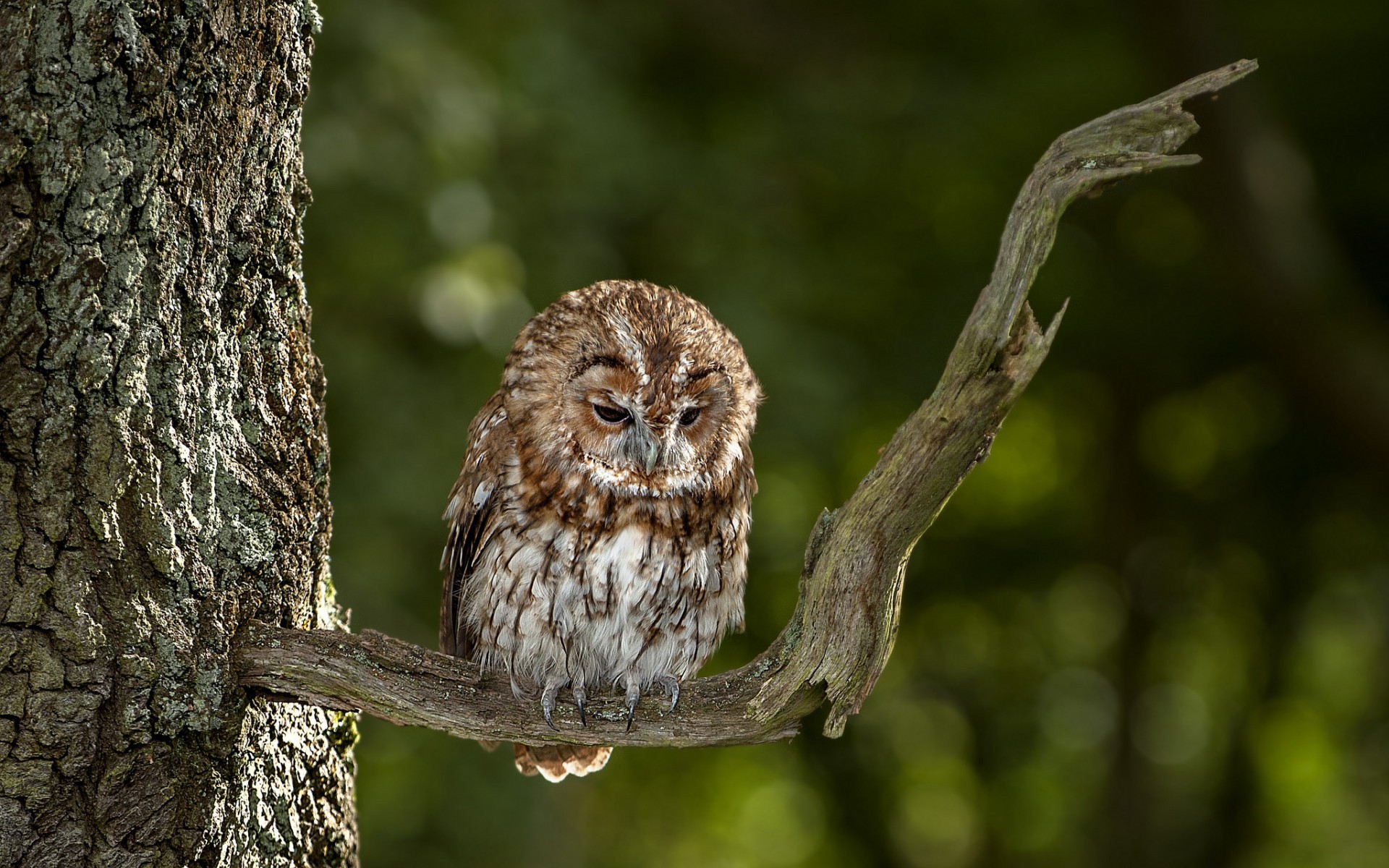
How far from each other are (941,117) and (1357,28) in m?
1.77

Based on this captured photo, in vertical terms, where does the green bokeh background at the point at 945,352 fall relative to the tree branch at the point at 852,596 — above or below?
above

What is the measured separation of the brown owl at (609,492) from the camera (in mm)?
2400

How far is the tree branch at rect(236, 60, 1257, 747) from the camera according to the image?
157 cm

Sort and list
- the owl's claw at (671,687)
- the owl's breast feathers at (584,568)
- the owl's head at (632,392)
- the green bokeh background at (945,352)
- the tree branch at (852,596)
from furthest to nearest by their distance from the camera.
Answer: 1. the green bokeh background at (945,352)
2. the owl's breast feathers at (584,568)
3. the owl's head at (632,392)
4. the owl's claw at (671,687)
5. the tree branch at (852,596)

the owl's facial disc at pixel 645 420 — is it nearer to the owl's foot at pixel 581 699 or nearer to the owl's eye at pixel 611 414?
the owl's eye at pixel 611 414

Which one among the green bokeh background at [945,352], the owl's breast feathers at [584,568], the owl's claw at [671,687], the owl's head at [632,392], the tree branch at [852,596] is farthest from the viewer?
the green bokeh background at [945,352]

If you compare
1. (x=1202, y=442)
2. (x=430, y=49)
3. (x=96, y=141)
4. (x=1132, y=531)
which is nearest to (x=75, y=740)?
(x=96, y=141)

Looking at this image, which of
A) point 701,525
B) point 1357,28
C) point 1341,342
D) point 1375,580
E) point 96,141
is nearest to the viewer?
point 96,141

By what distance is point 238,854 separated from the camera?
1.90 metres

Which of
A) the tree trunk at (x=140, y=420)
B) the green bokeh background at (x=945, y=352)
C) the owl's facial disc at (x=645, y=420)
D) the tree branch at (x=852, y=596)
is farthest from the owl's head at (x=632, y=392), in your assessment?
the green bokeh background at (x=945, y=352)

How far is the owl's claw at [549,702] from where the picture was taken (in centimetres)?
197

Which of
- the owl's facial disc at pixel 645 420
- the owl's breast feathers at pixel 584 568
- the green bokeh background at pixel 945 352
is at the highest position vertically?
the green bokeh background at pixel 945 352

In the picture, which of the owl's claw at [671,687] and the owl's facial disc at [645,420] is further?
the owl's facial disc at [645,420]

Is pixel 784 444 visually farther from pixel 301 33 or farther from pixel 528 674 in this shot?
pixel 301 33
